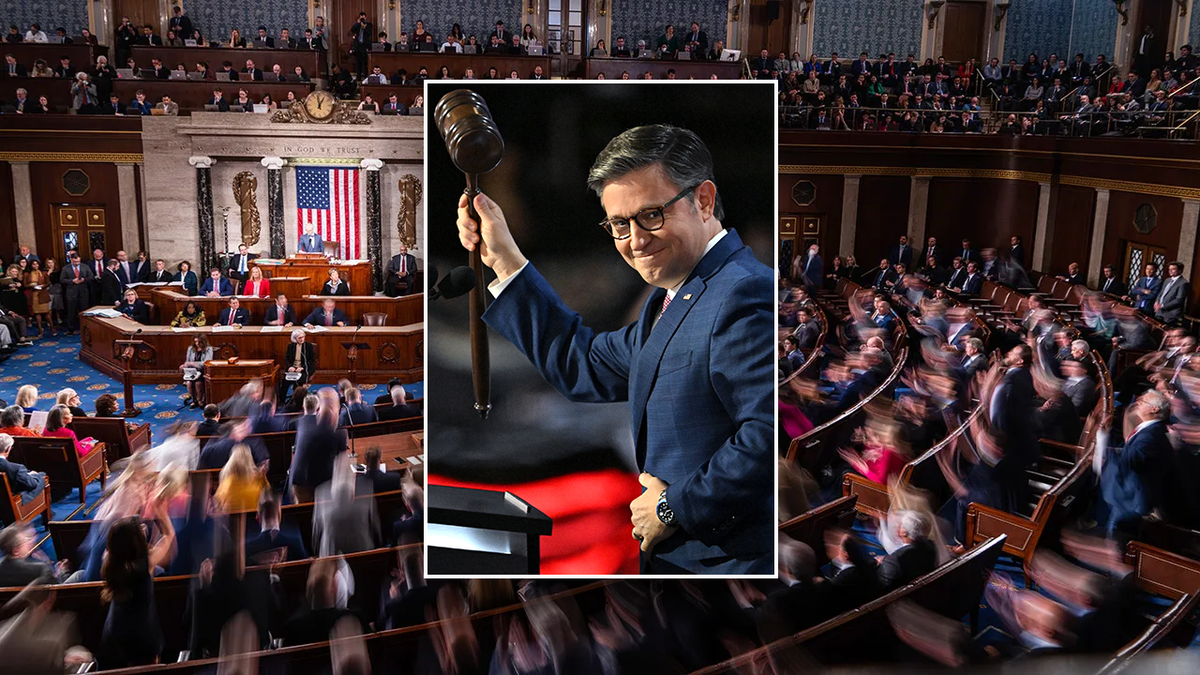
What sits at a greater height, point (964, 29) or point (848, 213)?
point (964, 29)

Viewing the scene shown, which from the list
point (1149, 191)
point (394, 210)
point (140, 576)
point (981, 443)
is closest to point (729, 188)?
point (140, 576)

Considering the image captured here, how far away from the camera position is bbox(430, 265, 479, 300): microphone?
112 inches

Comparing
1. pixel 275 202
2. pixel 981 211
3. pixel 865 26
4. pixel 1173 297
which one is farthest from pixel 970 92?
pixel 275 202

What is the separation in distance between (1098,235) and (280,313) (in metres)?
13.4

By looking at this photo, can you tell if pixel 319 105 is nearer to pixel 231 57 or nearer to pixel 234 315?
pixel 231 57

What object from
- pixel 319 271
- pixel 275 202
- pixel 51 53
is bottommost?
pixel 319 271

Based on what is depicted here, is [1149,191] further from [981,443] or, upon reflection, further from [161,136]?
[161,136]

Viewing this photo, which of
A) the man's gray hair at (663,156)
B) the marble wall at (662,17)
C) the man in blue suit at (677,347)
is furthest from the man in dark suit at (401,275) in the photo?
A: the man's gray hair at (663,156)

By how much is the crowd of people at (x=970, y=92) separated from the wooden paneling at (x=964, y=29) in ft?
2.96

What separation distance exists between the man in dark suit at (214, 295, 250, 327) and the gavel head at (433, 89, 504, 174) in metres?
10.8

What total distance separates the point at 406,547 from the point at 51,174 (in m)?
16.5

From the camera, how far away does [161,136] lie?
17.5 m

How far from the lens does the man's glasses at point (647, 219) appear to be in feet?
9.02

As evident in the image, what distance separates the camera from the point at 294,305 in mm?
13953
